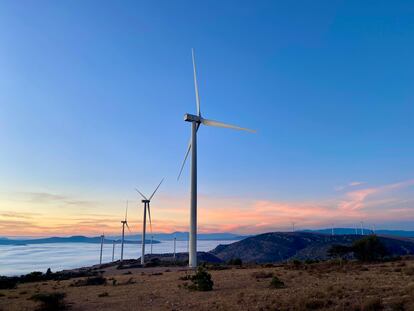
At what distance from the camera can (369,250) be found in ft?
194

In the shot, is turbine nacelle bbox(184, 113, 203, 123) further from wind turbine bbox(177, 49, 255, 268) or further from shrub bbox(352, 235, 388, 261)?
shrub bbox(352, 235, 388, 261)

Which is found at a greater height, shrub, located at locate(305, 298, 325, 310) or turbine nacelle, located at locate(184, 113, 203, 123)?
turbine nacelle, located at locate(184, 113, 203, 123)

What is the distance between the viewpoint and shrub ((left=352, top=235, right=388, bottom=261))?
59.1 meters

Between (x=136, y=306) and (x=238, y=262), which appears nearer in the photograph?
(x=136, y=306)

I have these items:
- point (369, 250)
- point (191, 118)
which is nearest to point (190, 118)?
point (191, 118)

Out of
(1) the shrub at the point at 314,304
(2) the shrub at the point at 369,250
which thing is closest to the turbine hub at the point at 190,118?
(2) the shrub at the point at 369,250

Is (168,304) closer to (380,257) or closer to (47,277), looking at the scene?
(47,277)

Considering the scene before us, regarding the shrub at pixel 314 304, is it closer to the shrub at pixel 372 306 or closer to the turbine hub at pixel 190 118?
the shrub at pixel 372 306

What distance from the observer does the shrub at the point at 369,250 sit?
59125mm

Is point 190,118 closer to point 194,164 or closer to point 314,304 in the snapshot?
point 194,164

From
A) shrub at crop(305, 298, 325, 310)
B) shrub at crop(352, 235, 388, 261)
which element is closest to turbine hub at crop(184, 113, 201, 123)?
shrub at crop(352, 235, 388, 261)

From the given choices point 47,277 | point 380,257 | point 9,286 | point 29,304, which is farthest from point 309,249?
point 29,304

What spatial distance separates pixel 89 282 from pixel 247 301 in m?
24.6

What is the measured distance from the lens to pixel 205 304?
2067 centimetres
